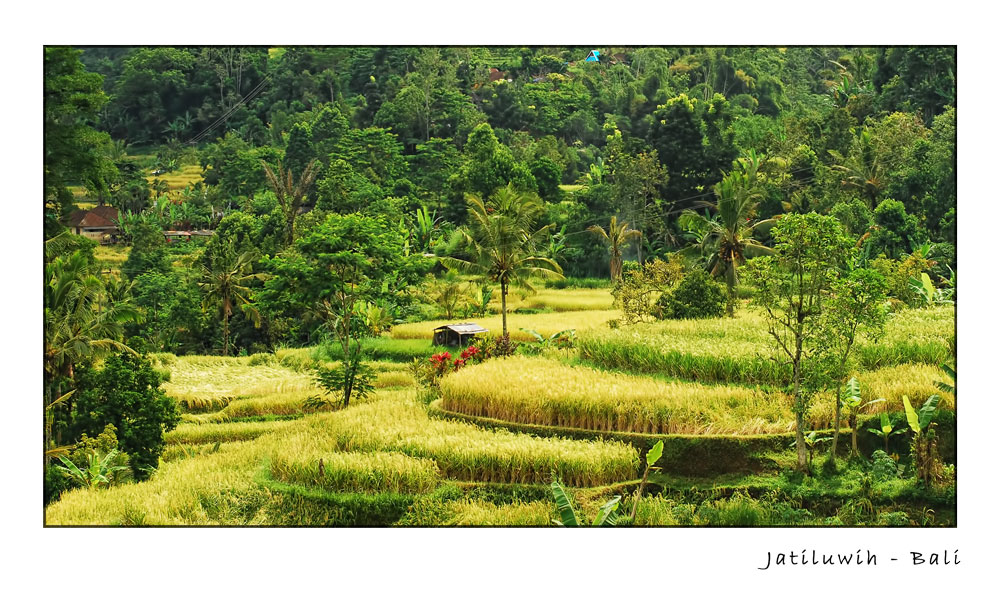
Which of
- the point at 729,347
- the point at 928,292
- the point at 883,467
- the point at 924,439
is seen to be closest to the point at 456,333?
the point at 729,347

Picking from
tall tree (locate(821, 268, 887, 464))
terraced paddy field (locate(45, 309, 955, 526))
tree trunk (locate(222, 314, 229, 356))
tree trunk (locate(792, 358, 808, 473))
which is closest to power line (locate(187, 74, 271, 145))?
tree trunk (locate(222, 314, 229, 356))

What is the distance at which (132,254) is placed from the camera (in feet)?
71.6

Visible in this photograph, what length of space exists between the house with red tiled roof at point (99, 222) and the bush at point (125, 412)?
7004mm

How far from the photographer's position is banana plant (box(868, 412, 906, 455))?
10203mm

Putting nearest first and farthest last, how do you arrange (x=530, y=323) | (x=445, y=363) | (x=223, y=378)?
(x=445, y=363), (x=223, y=378), (x=530, y=323)

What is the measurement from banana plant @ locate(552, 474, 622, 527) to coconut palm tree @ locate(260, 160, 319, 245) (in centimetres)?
1548

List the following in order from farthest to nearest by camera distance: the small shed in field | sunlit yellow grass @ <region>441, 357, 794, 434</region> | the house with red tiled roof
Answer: the house with red tiled roof
the small shed in field
sunlit yellow grass @ <region>441, 357, 794, 434</region>

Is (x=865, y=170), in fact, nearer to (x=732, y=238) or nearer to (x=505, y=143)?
(x=732, y=238)

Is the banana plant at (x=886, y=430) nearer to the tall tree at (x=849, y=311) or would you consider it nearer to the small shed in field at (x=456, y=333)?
the tall tree at (x=849, y=311)

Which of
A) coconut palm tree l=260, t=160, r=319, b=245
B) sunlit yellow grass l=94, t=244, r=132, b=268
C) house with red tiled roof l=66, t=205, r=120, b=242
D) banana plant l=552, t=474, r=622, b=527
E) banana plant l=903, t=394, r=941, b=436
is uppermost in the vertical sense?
coconut palm tree l=260, t=160, r=319, b=245

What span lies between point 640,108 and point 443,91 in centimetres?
676

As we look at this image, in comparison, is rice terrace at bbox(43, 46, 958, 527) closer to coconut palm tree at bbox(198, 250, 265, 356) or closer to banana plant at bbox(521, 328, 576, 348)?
coconut palm tree at bbox(198, 250, 265, 356)

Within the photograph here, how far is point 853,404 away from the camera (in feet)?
33.6

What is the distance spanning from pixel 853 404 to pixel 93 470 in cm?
776
